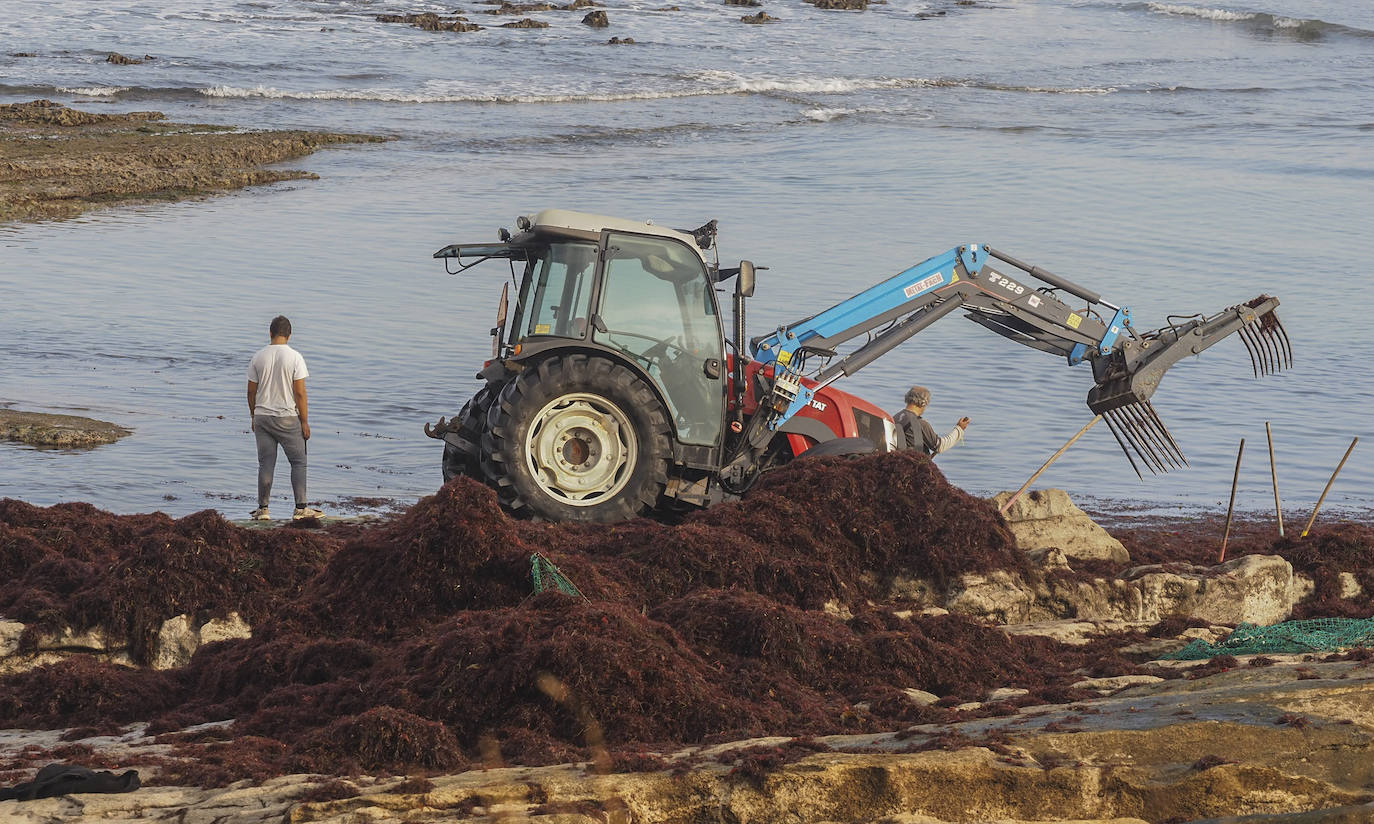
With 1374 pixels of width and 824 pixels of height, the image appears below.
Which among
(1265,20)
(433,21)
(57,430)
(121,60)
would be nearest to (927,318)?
(57,430)

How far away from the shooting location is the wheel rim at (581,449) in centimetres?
1093

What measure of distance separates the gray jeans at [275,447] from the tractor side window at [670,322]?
8.60 ft

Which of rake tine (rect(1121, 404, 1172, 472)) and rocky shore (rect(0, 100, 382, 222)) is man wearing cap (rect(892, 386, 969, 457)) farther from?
rocky shore (rect(0, 100, 382, 222))

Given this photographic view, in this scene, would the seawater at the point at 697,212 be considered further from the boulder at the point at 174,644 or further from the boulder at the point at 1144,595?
the boulder at the point at 1144,595

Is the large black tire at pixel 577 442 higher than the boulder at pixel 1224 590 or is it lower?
higher

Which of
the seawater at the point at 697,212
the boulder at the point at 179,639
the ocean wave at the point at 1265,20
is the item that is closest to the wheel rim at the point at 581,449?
the seawater at the point at 697,212

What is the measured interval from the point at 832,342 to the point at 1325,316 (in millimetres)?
12626

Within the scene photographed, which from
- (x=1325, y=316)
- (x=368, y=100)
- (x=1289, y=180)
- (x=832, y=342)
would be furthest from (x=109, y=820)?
(x=368, y=100)

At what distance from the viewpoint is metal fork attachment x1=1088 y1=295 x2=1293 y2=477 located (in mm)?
12016

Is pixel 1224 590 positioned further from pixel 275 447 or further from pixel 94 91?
pixel 94 91

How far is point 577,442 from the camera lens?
36.4 feet

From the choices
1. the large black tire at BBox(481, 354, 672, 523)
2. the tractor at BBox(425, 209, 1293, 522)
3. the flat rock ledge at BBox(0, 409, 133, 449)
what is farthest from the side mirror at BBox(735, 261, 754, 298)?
the flat rock ledge at BBox(0, 409, 133, 449)

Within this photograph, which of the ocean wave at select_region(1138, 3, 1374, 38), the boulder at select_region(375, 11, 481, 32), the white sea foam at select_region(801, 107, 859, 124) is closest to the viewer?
the white sea foam at select_region(801, 107, 859, 124)

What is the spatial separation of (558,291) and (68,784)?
6.29m
